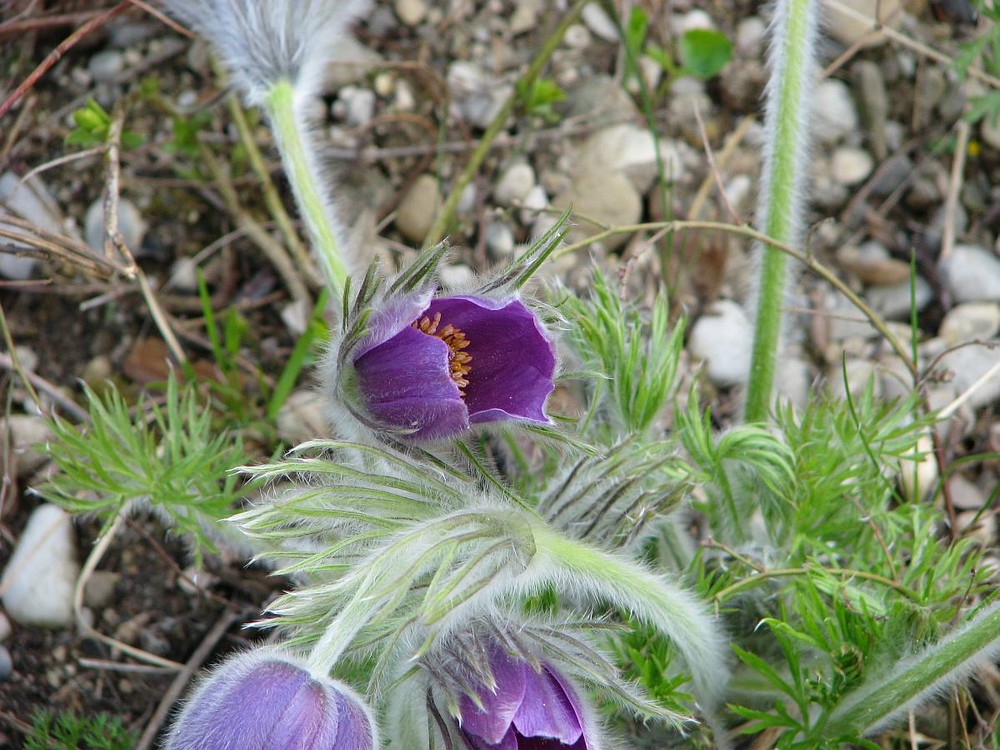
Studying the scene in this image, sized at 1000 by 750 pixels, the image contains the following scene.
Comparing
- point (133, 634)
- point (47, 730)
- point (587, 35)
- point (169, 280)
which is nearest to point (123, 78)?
point (169, 280)

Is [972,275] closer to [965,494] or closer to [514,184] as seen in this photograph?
[965,494]

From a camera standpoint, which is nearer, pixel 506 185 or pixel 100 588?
pixel 100 588

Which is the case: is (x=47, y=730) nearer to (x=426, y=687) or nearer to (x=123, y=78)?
(x=426, y=687)

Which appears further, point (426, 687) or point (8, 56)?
point (8, 56)

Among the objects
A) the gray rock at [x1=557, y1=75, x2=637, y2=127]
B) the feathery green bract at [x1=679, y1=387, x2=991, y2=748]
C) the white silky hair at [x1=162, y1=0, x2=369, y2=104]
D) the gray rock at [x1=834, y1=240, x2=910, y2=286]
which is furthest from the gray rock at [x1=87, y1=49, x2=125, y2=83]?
the gray rock at [x1=834, y1=240, x2=910, y2=286]

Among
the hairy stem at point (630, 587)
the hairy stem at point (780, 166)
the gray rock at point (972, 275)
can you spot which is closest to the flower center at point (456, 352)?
the hairy stem at point (630, 587)

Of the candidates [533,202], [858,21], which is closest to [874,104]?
[858,21]

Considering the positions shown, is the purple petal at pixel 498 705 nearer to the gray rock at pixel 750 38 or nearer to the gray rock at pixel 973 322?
the gray rock at pixel 973 322
